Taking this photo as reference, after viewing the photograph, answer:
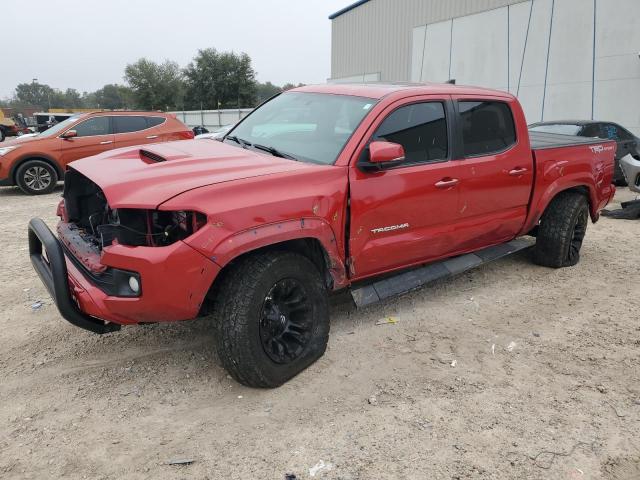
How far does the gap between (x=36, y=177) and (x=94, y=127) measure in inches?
61.8

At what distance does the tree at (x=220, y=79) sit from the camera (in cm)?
5884

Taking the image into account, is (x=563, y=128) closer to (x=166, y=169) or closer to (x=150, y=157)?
(x=150, y=157)

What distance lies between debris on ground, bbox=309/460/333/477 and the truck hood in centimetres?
153

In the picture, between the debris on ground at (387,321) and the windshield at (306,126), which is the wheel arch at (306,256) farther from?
the debris on ground at (387,321)

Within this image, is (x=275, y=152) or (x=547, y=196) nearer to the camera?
(x=275, y=152)

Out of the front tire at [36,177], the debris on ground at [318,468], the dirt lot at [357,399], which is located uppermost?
the front tire at [36,177]

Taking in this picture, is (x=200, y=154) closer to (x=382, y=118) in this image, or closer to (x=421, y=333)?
(x=382, y=118)

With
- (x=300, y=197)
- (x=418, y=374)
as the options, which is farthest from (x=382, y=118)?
(x=418, y=374)

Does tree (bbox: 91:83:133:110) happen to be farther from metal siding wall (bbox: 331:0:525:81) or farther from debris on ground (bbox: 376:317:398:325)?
debris on ground (bbox: 376:317:398:325)

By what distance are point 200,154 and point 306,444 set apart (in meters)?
1.97

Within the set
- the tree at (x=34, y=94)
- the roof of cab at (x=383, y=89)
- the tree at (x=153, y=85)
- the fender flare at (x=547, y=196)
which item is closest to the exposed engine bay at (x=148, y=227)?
the roof of cab at (x=383, y=89)

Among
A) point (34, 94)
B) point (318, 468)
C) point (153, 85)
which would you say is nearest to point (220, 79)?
point (153, 85)

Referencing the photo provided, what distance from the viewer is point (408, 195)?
3.60 m

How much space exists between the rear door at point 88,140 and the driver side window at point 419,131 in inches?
327
